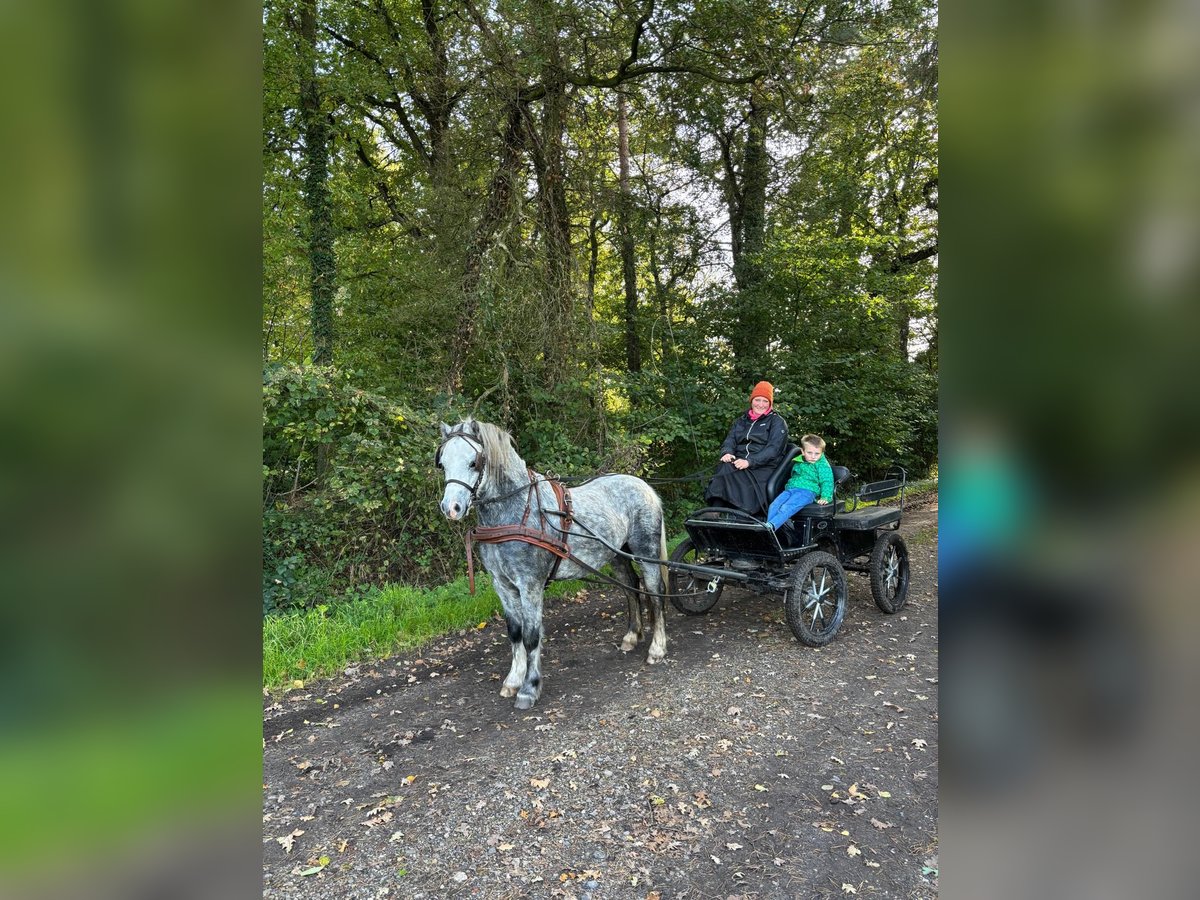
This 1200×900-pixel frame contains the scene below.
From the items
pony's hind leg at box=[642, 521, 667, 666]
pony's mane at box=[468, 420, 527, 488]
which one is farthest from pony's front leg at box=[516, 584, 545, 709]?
pony's hind leg at box=[642, 521, 667, 666]

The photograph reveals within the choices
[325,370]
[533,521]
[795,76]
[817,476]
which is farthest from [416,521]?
[795,76]

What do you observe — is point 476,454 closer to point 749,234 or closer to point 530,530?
point 530,530

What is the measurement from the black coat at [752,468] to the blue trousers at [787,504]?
0.09 meters

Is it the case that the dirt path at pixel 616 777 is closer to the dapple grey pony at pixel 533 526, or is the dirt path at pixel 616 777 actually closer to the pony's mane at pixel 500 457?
the dapple grey pony at pixel 533 526

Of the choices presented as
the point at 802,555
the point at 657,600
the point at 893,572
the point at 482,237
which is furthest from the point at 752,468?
the point at 482,237

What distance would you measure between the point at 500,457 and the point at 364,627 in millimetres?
2495

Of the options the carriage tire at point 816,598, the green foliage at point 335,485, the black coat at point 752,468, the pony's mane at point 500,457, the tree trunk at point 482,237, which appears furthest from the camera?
the tree trunk at point 482,237

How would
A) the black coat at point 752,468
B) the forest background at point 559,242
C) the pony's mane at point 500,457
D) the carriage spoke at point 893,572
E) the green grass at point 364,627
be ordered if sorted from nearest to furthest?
the pony's mane at point 500,457, the green grass at point 364,627, the black coat at point 752,468, the carriage spoke at point 893,572, the forest background at point 559,242

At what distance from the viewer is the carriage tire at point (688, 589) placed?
19.6 ft

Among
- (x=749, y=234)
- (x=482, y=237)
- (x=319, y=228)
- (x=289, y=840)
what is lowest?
(x=289, y=840)

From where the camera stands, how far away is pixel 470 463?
3779 mm
